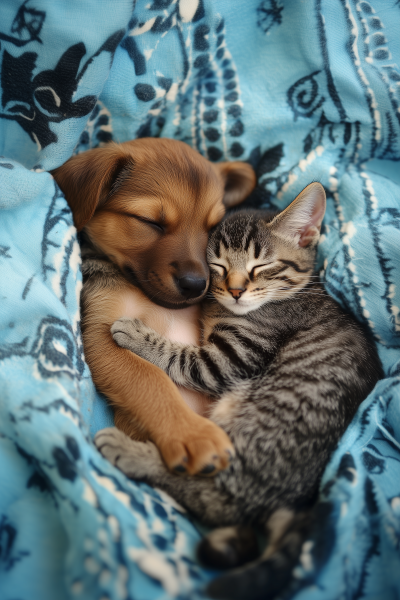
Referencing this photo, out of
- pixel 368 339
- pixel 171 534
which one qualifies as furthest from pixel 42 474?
pixel 368 339

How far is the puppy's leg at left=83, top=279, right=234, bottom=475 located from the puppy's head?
0.22 metres

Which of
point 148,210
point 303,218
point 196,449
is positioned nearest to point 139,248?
point 148,210

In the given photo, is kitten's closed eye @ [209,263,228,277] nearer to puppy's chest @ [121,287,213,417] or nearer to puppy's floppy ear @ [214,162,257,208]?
puppy's chest @ [121,287,213,417]

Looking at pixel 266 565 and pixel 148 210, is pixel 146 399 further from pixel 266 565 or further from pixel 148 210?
pixel 148 210

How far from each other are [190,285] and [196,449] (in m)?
0.66

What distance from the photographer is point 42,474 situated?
1233 mm

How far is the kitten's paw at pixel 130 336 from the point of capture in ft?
5.46

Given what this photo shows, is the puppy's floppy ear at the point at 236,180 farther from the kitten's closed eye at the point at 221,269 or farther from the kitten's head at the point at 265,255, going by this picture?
the kitten's closed eye at the point at 221,269

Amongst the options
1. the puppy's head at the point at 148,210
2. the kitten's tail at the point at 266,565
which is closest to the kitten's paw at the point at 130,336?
the puppy's head at the point at 148,210

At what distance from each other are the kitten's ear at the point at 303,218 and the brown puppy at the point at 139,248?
347 millimetres

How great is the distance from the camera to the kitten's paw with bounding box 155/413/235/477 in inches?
50.2

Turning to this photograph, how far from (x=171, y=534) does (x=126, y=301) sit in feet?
3.31

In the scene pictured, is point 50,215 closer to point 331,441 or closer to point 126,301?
point 126,301

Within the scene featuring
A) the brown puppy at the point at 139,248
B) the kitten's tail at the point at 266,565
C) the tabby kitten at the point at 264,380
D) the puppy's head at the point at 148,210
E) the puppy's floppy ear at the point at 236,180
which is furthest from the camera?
the puppy's floppy ear at the point at 236,180
